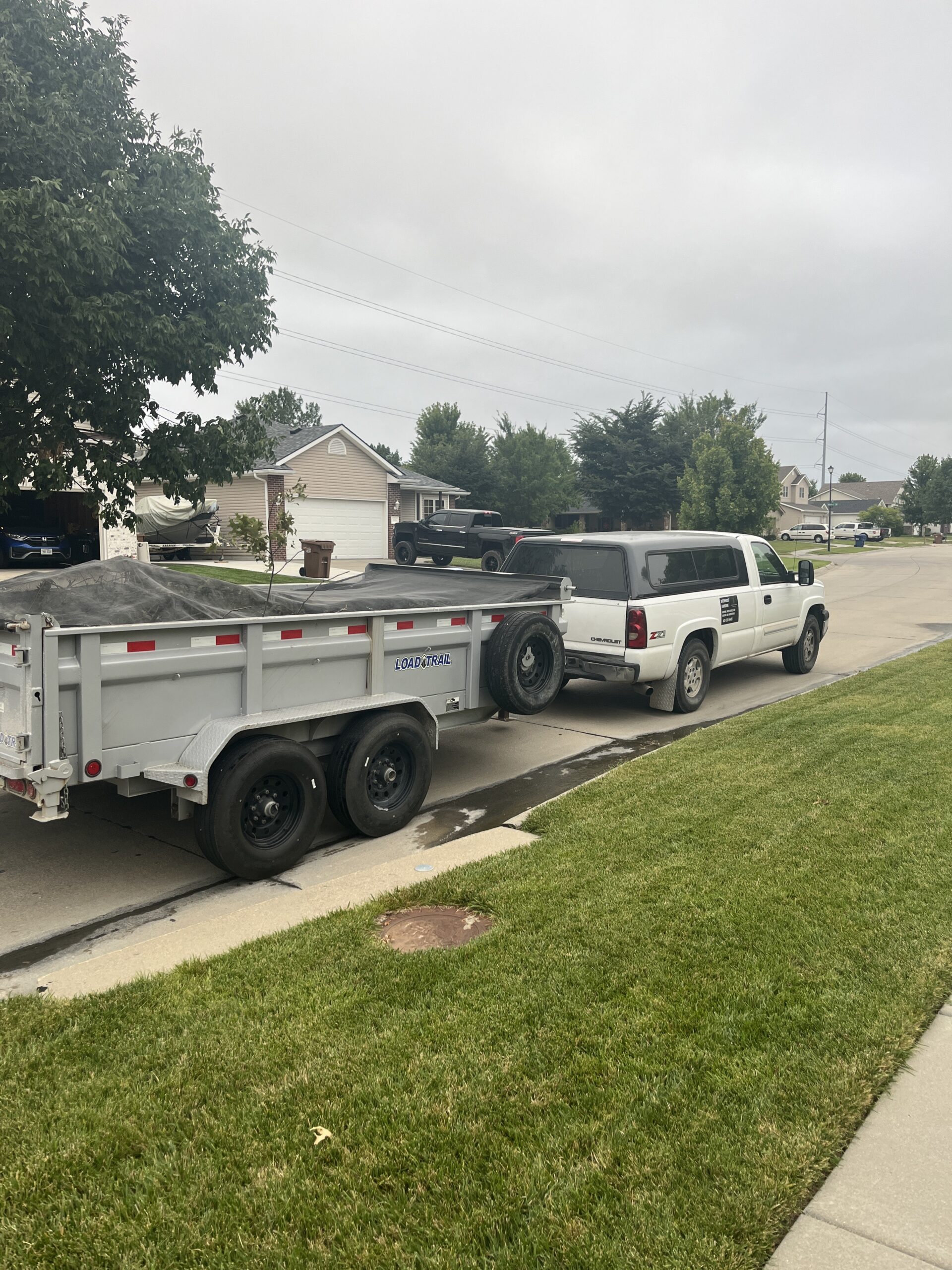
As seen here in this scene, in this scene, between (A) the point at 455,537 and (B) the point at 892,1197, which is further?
(A) the point at 455,537

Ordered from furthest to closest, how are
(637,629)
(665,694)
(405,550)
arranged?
1. (405,550)
2. (665,694)
3. (637,629)

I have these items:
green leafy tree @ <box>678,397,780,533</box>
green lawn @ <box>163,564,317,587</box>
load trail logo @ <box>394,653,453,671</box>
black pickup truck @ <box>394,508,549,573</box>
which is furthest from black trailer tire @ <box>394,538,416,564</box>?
load trail logo @ <box>394,653,453,671</box>

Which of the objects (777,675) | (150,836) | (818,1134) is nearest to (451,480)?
(777,675)

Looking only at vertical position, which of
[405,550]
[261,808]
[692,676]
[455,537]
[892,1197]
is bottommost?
[892,1197]

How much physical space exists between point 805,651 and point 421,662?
7.88 m

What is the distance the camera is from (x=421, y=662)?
6578 mm

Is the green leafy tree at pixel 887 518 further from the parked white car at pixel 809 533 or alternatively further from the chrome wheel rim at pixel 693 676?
the chrome wheel rim at pixel 693 676

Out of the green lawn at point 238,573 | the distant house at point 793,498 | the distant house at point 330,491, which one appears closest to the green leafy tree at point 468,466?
the distant house at point 330,491

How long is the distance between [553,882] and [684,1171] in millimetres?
2229

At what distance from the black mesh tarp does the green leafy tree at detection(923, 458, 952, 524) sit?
278 ft

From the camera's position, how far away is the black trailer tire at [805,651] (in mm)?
12672

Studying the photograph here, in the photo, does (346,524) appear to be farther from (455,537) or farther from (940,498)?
(940,498)

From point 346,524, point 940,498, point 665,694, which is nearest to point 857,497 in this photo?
point 940,498

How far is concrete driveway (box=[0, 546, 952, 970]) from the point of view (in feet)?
16.8
